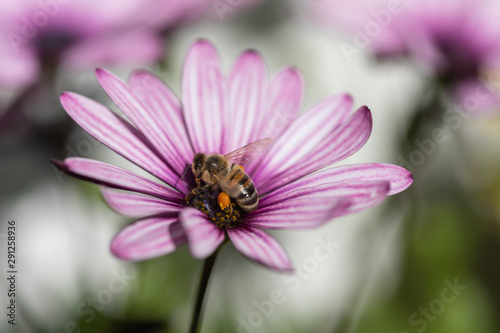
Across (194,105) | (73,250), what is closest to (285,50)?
(73,250)

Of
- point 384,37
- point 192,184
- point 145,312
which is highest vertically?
point 384,37

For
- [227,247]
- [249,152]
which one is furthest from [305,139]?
[227,247]

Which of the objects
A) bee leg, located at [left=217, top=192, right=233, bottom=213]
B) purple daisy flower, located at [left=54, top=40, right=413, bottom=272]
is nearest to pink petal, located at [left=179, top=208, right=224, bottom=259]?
purple daisy flower, located at [left=54, top=40, right=413, bottom=272]

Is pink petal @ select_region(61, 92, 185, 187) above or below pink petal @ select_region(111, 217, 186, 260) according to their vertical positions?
above

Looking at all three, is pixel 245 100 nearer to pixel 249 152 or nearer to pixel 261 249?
pixel 249 152

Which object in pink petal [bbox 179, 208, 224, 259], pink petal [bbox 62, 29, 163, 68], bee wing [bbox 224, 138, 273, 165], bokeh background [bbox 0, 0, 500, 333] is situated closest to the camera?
pink petal [bbox 179, 208, 224, 259]

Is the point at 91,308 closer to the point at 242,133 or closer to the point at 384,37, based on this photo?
A: the point at 242,133

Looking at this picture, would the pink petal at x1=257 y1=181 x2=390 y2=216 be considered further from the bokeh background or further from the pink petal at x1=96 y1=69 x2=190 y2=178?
the bokeh background
